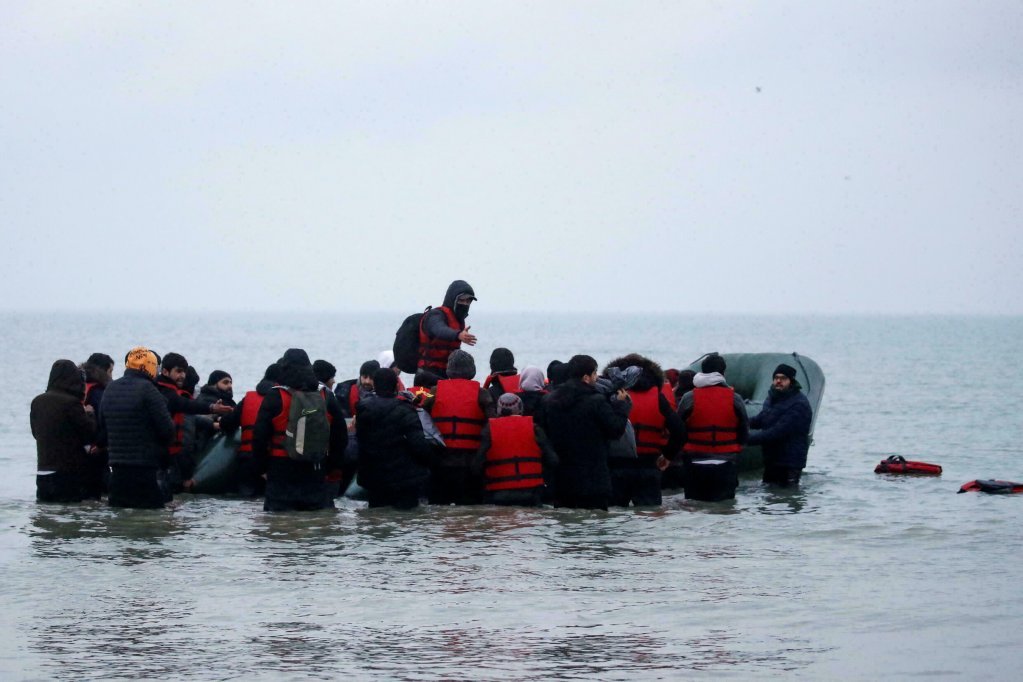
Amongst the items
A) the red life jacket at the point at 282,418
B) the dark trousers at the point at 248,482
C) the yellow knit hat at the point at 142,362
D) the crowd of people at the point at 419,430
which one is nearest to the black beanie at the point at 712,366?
the crowd of people at the point at 419,430

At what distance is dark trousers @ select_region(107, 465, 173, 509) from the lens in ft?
36.7

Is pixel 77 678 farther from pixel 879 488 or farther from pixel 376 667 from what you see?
pixel 879 488

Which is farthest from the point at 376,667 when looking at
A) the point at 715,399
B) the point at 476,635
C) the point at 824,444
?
the point at 824,444

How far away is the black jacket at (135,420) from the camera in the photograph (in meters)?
10.9

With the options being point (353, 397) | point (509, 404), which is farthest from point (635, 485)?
point (353, 397)

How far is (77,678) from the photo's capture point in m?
7.04

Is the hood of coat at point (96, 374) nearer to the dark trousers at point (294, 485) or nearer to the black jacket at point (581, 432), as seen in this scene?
the dark trousers at point (294, 485)

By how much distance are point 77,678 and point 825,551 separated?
592 cm

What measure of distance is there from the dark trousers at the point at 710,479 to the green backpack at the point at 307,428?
331 centimetres

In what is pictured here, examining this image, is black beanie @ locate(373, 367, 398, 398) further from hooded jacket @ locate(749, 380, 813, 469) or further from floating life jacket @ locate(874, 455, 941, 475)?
floating life jacket @ locate(874, 455, 941, 475)

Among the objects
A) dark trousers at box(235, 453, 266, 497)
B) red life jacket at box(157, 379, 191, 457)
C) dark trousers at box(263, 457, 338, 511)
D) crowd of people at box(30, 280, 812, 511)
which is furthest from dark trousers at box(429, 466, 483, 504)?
red life jacket at box(157, 379, 191, 457)

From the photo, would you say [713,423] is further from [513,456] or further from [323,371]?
[323,371]

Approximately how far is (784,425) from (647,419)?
2229 mm

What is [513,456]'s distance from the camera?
11.4m
